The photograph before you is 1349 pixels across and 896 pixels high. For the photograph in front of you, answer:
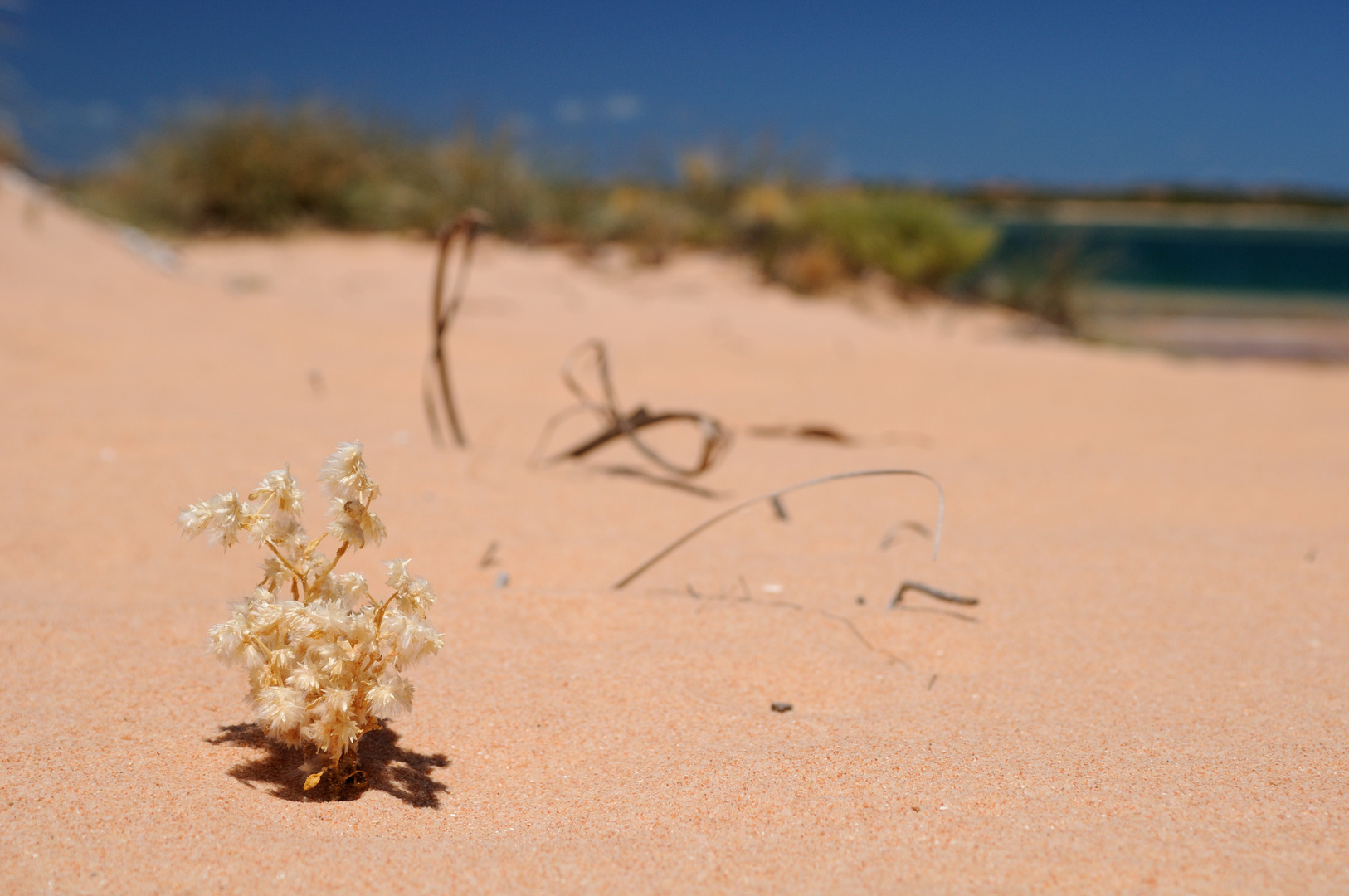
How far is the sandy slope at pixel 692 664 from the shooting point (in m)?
1.11

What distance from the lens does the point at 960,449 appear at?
329cm

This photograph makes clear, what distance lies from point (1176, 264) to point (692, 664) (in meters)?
23.0

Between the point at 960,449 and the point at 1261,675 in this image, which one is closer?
the point at 1261,675

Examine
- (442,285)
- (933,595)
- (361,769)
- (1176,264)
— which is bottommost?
(361,769)

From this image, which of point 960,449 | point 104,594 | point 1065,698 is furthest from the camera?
point 960,449

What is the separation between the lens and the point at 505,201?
9500 mm

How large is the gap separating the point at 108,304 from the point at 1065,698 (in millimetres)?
3835

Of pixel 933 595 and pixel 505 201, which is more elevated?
pixel 505 201

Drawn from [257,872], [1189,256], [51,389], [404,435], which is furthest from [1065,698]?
[1189,256]

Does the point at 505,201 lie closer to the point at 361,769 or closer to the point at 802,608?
the point at 802,608

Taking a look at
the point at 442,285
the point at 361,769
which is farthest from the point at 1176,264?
the point at 361,769

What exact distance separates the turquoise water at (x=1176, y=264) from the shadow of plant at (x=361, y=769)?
26.9ft

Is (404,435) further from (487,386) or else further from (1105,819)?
(1105,819)

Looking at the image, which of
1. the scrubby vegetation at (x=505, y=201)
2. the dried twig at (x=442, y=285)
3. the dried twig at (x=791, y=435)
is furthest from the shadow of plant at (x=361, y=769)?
the scrubby vegetation at (x=505, y=201)
